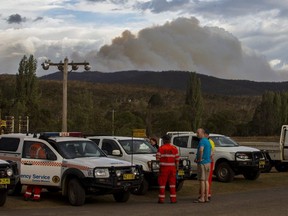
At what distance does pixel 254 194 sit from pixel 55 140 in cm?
676

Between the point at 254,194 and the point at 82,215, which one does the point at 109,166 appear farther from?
the point at 254,194

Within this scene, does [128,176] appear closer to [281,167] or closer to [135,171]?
[135,171]

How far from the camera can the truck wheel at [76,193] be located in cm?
1507

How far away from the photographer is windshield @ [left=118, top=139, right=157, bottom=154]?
19.0 m

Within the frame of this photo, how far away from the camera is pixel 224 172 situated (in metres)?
22.1

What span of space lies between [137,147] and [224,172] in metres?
4.45

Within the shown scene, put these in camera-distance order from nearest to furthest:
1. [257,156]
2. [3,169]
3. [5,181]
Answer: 1. [5,181]
2. [3,169]
3. [257,156]

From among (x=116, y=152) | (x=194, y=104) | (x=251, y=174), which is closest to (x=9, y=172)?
(x=116, y=152)

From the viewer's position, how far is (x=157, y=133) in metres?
70.8

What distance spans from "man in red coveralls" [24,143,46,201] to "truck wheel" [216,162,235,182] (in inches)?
325

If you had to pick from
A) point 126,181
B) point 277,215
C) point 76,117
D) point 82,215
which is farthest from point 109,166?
point 76,117

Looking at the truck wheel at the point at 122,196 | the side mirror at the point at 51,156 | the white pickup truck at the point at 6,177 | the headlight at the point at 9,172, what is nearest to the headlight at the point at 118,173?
the truck wheel at the point at 122,196

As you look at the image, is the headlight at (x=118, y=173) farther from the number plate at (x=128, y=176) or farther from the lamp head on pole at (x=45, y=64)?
the lamp head on pole at (x=45, y=64)

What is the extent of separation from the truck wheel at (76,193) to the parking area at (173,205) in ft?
0.59
